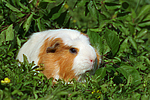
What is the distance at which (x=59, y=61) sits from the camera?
275 cm

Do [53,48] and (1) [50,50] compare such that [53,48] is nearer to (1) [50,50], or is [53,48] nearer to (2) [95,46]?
(1) [50,50]

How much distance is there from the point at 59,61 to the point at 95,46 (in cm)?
64

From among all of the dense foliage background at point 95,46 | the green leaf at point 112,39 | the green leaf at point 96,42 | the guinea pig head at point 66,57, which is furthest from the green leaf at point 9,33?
the green leaf at point 112,39

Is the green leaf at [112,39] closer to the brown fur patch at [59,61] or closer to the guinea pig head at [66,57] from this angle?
the guinea pig head at [66,57]

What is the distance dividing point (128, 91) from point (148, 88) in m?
0.51

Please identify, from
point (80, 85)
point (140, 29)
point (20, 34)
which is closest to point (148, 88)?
point (80, 85)

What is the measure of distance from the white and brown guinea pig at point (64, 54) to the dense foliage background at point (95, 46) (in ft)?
0.66

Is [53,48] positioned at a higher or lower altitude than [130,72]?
higher

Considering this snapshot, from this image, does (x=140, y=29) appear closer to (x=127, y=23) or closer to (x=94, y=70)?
(x=127, y=23)

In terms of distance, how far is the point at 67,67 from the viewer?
2.67 meters

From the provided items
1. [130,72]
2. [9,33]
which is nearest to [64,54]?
[9,33]

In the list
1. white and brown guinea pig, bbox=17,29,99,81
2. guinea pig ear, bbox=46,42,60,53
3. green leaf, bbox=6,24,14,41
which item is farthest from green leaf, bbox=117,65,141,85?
green leaf, bbox=6,24,14,41

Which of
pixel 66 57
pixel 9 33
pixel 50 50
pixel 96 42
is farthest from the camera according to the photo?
pixel 96 42

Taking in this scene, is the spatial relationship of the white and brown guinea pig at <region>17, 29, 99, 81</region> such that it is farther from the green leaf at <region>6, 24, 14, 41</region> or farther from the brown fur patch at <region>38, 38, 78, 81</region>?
the green leaf at <region>6, 24, 14, 41</region>
